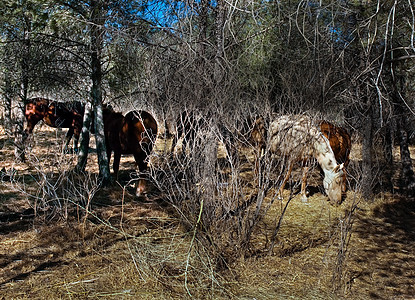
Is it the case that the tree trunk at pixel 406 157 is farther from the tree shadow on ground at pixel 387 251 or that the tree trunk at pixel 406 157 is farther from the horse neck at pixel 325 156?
the horse neck at pixel 325 156

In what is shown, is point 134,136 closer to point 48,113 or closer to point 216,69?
point 216,69

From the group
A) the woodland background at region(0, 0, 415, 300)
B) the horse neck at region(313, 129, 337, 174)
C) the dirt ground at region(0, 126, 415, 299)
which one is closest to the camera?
the dirt ground at region(0, 126, 415, 299)

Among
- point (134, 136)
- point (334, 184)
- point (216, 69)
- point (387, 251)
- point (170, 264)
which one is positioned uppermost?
point (216, 69)

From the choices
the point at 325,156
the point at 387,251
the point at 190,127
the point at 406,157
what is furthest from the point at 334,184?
the point at 190,127

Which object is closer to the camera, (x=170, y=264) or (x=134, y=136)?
(x=170, y=264)

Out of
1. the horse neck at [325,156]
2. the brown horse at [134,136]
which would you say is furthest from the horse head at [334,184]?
the brown horse at [134,136]

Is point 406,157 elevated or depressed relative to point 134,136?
depressed

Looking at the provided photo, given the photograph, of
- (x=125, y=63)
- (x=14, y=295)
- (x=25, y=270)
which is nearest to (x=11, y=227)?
(x=25, y=270)

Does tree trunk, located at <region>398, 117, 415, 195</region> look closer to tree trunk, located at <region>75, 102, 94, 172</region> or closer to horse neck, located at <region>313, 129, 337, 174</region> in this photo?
horse neck, located at <region>313, 129, 337, 174</region>

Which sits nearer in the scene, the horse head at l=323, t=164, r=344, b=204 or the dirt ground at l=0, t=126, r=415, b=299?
the dirt ground at l=0, t=126, r=415, b=299

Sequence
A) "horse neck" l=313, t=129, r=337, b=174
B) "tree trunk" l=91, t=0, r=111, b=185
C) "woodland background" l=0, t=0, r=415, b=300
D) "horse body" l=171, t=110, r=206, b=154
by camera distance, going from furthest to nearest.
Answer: "horse neck" l=313, t=129, r=337, b=174 → "tree trunk" l=91, t=0, r=111, b=185 → "horse body" l=171, t=110, r=206, b=154 → "woodland background" l=0, t=0, r=415, b=300

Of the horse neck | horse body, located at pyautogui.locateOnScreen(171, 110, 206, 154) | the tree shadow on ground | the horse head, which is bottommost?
the tree shadow on ground

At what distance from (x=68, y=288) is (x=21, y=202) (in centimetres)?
352

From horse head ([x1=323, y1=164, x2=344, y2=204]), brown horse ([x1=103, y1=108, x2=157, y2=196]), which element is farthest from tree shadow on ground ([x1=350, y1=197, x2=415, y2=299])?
brown horse ([x1=103, y1=108, x2=157, y2=196])
